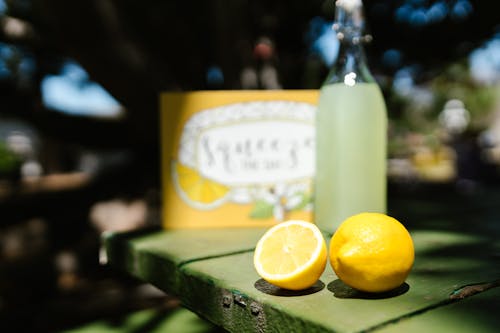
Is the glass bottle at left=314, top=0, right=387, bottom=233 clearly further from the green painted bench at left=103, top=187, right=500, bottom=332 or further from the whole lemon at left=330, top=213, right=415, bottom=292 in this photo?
the whole lemon at left=330, top=213, right=415, bottom=292

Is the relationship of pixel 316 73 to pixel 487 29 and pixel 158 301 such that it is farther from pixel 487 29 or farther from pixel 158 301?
pixel 158 301

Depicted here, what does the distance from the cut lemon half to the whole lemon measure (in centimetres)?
2

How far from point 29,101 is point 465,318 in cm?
296

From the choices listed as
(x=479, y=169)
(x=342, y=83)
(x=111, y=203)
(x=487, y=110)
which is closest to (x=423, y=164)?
(x=479, y=169)

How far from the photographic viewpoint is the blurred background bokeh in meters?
1.91

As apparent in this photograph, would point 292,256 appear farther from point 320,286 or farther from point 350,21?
point 350,21

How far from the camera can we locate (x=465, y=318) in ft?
1.35

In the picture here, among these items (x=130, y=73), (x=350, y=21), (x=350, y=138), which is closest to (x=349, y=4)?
(x=350, y=21)

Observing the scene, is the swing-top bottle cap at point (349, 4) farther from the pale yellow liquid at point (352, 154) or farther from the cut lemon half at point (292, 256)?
the cut lemon half at point (292, 256)

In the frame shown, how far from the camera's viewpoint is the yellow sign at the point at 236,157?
3.03 ft

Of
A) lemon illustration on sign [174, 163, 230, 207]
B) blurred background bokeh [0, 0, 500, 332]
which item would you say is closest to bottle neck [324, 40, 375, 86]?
lemon illustration on sign [174, 163, 230, 207]

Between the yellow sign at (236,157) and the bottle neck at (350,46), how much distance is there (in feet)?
0.35

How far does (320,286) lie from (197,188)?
457mm

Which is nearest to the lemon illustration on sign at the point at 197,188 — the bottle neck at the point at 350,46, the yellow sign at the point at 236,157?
the yellow sign at the point at 236,157
